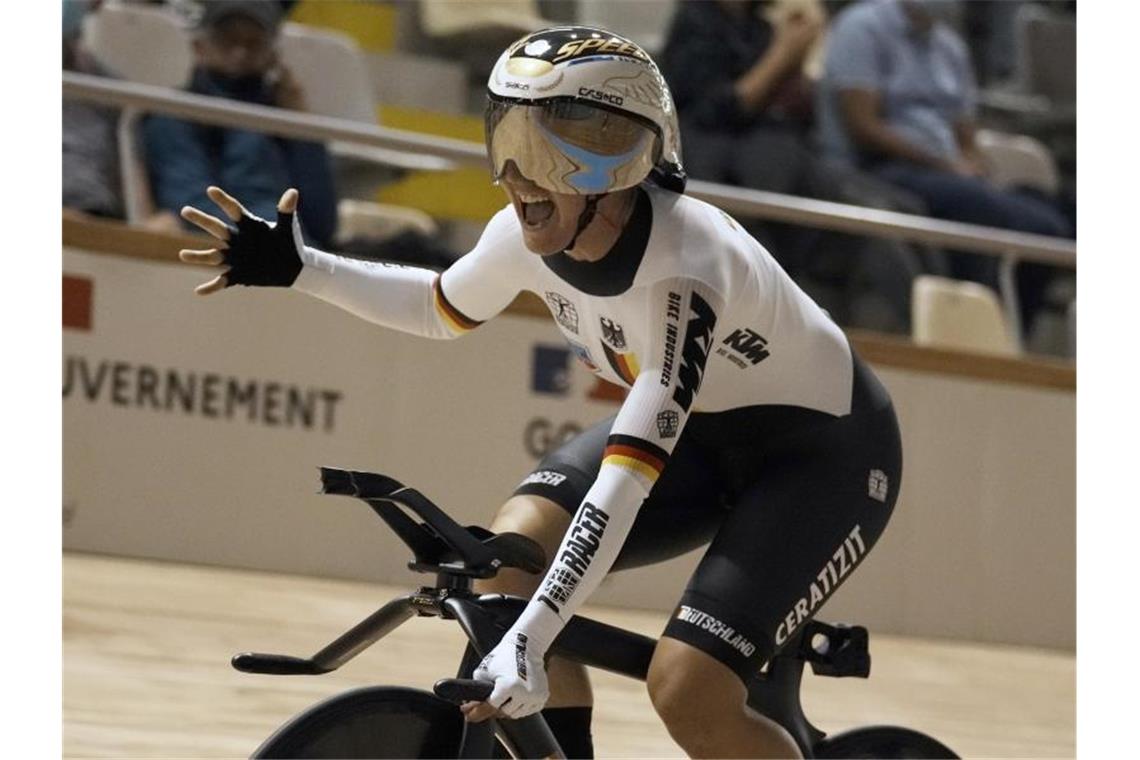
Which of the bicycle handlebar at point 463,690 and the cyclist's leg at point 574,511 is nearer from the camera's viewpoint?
the bicycle handlebar at point 463,690

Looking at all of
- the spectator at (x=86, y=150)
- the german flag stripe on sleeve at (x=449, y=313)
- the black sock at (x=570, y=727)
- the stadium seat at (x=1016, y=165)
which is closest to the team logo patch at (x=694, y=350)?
the german flag stripe on sleeve at (x=449, y=313)

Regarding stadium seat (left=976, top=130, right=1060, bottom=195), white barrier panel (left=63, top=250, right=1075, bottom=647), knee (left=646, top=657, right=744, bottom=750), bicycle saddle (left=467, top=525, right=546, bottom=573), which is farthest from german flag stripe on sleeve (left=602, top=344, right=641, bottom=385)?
stadium seat (left=976, top=130, right=1060, bottom=195)

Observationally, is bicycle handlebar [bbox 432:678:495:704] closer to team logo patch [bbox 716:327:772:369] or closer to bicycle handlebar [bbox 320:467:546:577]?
bicycle handlebar [bbox 320:467:546:577]

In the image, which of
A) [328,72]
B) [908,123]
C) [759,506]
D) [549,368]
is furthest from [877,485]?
[908,123]

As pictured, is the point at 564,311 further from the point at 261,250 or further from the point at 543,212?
the point at 261,250

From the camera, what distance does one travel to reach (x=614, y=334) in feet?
10.1

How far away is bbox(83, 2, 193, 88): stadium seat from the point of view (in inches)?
272

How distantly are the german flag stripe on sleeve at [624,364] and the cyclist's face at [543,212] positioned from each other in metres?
0.24

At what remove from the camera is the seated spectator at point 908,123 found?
332 inches

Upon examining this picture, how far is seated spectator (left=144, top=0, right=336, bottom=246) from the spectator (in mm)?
135

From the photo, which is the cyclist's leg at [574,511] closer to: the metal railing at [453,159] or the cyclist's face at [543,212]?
the cyclist's face at [543,212]

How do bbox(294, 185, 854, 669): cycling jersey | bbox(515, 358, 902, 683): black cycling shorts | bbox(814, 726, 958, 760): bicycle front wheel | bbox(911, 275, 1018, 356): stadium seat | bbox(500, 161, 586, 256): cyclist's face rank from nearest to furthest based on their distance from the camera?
bbox(294, 185, 854, 669): cycling jersey → bbox(500, 161, 586, 256): cyclist's face → bbox(515, 358, 902, 683): black cycling shorts → bbox(814, 726, 958, 760): bicycle front wheel → bbox(911, 275, 1018, 356): stadium seat
